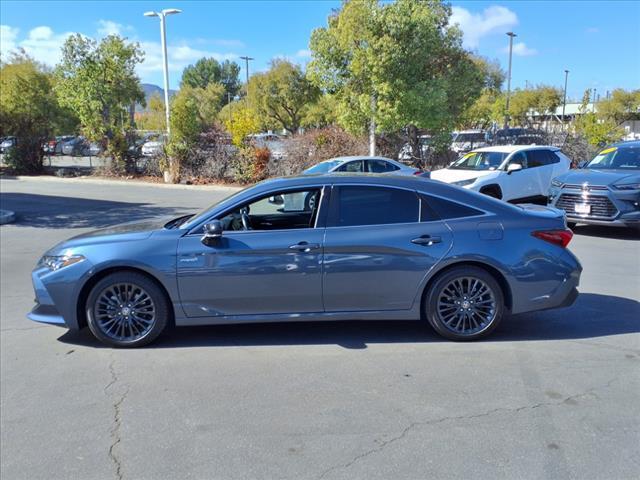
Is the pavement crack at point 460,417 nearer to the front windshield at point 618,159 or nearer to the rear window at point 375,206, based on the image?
the rear window at point 375,206

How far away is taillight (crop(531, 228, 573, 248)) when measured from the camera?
4.84 metres

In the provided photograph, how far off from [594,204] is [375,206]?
6788 millimetres

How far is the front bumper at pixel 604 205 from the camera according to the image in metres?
9.60

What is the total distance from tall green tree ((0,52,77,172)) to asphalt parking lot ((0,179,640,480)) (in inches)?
934

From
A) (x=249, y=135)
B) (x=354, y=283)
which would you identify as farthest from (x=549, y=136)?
(x=354, y=283)

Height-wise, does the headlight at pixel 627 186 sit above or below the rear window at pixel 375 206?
below

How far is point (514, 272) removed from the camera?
473 centimetres

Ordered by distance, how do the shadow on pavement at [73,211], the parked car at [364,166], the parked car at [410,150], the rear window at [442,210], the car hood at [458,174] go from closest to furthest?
the rear window at [442,210]
the car hood at [458,174]
the shadow on pavement at [73,211]
the parked car at [364,166]
the parked car at [410,150]

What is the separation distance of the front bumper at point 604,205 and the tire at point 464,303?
588 centimetres

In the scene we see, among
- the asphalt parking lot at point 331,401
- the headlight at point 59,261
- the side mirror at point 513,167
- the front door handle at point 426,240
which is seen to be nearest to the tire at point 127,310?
the asphalt parking lot at point 331,401

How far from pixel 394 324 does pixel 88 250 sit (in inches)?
116

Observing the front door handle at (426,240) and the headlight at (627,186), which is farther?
the headlight at (627,186)

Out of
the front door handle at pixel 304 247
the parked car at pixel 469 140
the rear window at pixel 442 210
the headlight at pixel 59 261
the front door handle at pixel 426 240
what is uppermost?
the parked car at pixel 469 140

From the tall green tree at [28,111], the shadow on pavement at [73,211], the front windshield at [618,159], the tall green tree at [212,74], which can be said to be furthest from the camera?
the tall green tree at [212,74]
